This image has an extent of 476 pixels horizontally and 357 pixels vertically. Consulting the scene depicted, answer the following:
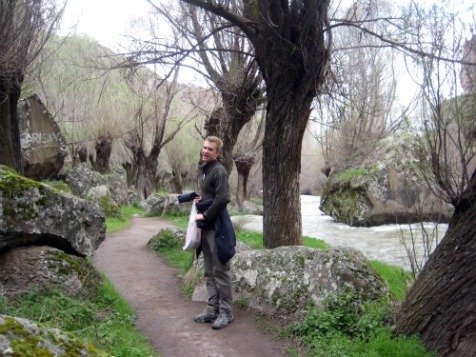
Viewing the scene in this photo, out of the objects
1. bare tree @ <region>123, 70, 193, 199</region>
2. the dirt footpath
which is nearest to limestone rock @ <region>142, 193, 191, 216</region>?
bare tree @ <region>123, 70, 193, 199</region>

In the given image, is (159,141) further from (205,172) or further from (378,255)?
(205,172)

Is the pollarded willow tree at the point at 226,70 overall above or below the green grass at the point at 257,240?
above

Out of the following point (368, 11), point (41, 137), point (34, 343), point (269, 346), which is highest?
point (368, 11)

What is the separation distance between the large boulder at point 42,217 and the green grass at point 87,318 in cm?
→ 71

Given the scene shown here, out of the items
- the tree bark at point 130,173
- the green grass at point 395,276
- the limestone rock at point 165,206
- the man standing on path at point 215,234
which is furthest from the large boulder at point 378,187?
the tree bark at point 130,173

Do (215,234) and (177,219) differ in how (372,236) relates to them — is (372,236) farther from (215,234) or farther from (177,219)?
(177,219)

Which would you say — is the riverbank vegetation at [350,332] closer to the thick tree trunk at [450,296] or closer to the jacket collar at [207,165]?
the thick tree trunk at [450,296]

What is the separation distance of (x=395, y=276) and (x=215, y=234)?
402cm

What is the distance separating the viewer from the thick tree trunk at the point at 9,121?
8.12 m

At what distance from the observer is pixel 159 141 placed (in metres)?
25.4

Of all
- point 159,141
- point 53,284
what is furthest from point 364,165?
point 159,141

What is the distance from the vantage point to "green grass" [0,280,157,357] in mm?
4242

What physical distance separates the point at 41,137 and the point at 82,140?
9698mm

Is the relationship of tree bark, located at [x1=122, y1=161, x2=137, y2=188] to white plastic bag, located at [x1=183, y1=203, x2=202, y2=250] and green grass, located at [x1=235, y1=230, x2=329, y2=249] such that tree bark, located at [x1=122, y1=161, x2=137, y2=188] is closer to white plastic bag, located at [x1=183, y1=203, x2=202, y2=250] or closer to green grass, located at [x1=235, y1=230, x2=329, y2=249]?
green grass, located at [x1=235, y1=230, x2=329, y2=249]
